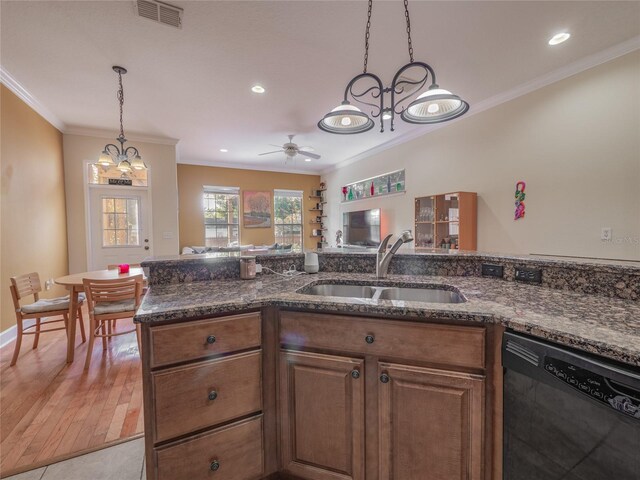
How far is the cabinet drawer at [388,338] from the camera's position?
1013 millimetres

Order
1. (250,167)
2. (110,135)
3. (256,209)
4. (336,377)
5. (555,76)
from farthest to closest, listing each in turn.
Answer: (256,209) → (250,167) → (110,135) → (555,76) → (336,377)

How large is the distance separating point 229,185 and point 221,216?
0.80 m

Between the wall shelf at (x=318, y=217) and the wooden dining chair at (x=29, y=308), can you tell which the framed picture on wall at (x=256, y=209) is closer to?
the wall shelf at (x=318, y=217)

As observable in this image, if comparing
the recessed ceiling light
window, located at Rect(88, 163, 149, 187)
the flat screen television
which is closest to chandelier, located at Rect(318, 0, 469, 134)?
the recessed ceiling light

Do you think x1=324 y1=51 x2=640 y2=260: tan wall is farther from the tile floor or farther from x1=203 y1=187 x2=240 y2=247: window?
x1=203 y1=187 x2=240 y2=247: window

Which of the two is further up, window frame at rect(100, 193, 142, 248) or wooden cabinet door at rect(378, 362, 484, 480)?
window frame at rect(100, 193, 142, 248)

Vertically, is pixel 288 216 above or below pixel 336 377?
above

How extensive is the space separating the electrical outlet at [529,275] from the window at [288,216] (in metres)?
6.21

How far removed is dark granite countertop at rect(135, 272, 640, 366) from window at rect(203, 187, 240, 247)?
569 cm

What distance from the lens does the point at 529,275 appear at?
147cm

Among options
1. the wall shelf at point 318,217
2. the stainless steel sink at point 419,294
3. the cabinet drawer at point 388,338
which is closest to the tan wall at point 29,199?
the cabinet drawer at point 388,338

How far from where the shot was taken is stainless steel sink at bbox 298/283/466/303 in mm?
1507

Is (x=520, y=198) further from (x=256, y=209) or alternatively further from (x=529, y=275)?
(x=256, y=209)

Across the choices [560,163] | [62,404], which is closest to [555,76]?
[560,163]
